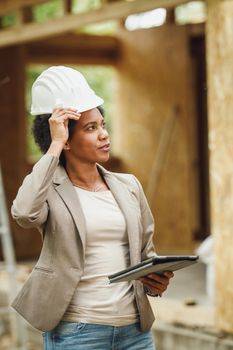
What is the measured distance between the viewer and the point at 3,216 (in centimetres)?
637

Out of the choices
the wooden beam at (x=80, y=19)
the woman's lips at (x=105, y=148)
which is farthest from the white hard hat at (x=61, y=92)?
the wooden beam at (x=80, y=19)

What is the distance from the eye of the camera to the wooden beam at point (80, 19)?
5.68 meters

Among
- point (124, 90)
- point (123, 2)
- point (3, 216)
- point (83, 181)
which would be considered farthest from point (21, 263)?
point (83, 181)

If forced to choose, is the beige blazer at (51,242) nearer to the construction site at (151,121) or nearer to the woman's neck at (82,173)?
the woman's neck at (82,173)

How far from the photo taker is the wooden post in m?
5.20

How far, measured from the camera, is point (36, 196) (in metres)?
2.62

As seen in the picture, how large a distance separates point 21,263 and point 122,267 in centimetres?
677

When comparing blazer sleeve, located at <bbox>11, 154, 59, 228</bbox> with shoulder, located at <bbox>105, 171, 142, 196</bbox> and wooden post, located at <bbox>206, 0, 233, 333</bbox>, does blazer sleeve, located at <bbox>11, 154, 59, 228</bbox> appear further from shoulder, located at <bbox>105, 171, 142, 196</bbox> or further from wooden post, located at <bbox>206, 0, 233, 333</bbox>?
wooden post, located at <bbox>206, 0, 233, 333</bbox>

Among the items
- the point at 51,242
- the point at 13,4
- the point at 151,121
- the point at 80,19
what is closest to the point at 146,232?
the point at 51,242

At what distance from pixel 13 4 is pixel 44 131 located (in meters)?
4.44

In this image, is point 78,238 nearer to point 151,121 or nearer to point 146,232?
point 146,232

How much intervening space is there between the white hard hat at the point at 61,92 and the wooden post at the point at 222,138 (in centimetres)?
252

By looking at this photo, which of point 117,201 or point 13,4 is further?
point 13,4

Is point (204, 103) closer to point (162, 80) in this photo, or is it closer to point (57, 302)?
point (162, 80)
